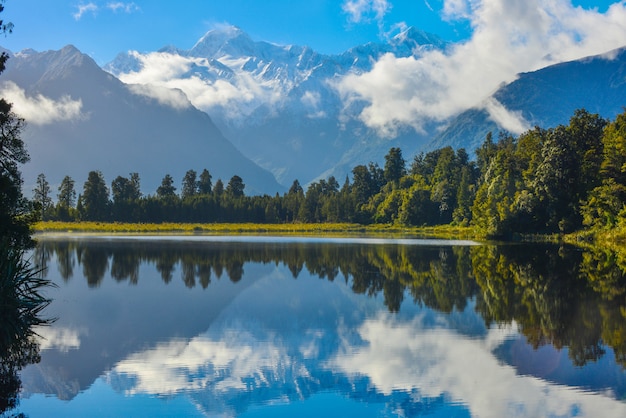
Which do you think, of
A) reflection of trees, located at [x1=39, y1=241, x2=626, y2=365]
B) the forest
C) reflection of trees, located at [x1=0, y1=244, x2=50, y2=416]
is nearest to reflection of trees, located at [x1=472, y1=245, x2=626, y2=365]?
reflection of trees, located at [x1=39, y1=241, x2=626, y2=365]

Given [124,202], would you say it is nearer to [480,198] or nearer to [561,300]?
[480,198]

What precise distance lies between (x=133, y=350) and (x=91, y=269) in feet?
100

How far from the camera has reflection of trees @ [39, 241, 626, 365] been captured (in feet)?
90.2

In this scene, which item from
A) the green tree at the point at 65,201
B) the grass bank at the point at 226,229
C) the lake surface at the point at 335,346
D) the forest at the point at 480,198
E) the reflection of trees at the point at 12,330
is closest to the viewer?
the lake surface at the point at 335,346

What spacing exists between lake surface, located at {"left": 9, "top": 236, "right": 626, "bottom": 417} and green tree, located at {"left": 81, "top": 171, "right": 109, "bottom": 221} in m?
128

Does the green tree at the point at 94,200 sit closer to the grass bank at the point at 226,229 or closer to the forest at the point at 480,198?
the forest at the point at 480,198

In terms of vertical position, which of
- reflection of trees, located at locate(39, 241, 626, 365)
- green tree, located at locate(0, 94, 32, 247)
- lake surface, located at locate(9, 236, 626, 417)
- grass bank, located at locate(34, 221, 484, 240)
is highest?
green tree, located at locate(0, 94, 32, 247)

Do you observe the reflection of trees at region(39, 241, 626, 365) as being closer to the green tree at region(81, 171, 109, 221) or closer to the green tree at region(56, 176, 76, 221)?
the green tree at region(56, 176, 76, 221)

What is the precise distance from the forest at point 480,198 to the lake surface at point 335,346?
1027cm

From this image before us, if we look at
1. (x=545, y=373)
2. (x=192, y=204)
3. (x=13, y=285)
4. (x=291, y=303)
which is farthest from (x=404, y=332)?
(x=192, y=204)

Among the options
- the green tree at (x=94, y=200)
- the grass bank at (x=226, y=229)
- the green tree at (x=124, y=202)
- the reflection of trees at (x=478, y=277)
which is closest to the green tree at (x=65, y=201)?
the green tree at (x=94, y=200)

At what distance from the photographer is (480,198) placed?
115000mm

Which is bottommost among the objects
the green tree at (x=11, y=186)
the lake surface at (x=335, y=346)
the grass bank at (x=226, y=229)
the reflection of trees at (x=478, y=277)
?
the lake surface at (x=335, y=346)

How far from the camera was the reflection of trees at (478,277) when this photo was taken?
27.5 m
